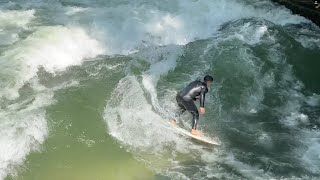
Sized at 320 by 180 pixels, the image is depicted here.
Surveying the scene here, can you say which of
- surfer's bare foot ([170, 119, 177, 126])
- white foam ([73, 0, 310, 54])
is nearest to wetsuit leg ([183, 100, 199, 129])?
surfer's bare foot ([170, 119, 177, 126])

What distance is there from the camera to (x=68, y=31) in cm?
1520

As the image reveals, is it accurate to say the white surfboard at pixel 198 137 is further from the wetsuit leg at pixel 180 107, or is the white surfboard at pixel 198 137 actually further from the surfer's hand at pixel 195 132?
the wetsuit leg at pixel 180 107

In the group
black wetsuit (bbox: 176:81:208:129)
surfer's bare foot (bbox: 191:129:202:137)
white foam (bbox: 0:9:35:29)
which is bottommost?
surfer's bare foot (bbox: 191:129:202:137)

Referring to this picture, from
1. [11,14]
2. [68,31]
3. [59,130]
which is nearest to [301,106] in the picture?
[59,130]

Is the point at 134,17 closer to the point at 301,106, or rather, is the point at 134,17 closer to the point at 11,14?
the point at 11,14

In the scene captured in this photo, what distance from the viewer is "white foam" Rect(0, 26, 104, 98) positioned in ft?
41.5

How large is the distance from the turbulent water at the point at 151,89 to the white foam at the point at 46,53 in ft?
0.10

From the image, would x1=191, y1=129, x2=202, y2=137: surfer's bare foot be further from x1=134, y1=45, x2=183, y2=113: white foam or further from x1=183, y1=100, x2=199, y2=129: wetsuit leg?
x1=134, y1=45, x2=183, y2=113: white foam

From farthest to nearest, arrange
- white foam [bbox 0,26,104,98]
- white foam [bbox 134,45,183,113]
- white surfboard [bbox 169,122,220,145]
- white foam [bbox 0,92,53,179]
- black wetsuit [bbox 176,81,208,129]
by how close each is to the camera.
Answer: white foam [bbox 0,26,104,98]
white foam [bbox 134,45,183,113]
black wetsuit [bbox 176,81,208,129]
white surfboard [bbox 169,122,220,145]
white foam [bbox 0,92,53,179]

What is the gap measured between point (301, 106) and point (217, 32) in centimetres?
464

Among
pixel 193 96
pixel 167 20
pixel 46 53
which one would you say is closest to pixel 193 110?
pixel 193 96

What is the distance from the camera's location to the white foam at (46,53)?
12.7 m

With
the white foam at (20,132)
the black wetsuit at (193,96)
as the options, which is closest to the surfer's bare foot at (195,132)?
the black wetsuit at (193,96)

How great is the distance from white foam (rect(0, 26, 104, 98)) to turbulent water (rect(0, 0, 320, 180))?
3 cm
